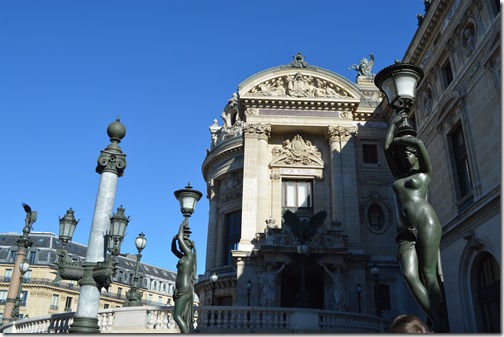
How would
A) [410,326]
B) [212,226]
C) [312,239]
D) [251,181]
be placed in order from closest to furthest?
[410,326] < [312,239] < [251,181] < [212,226]

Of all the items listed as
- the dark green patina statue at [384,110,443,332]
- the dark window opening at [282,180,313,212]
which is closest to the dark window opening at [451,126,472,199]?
the dark window opening at [282,180,313,212]

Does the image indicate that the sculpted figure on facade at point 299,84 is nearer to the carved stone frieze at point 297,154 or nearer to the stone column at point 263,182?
the carved stone frieze at point 297,154

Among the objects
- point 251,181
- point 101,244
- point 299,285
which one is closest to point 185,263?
point 101,244

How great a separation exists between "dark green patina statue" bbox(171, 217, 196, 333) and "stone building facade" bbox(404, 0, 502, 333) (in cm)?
1054

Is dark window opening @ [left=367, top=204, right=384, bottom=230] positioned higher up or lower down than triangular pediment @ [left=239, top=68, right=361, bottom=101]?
lower down

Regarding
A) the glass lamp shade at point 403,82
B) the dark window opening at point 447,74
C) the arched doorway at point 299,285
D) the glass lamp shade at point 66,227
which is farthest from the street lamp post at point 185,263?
the dark window opening at point 447,74

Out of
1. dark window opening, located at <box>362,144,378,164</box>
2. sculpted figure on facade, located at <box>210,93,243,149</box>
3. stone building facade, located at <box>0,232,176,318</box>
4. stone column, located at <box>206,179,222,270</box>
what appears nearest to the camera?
dark window opening, located at <box>362,144,378,164</box>

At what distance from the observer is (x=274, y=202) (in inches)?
1022

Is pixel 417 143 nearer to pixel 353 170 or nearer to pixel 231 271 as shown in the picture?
pixel 353 170

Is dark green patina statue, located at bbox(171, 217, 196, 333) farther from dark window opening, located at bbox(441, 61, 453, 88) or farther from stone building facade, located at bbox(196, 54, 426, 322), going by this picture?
dark window opening, located at bbox(441, 61, 453, 88)

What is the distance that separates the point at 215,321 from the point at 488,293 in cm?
1049

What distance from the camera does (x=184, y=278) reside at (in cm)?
1231

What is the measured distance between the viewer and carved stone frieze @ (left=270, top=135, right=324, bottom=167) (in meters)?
27.1

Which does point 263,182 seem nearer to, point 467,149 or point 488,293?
point 467,149
